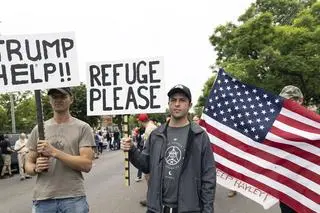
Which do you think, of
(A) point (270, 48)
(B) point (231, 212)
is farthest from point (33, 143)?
(A) point (270, 48)

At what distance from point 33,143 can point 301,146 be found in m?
2.62

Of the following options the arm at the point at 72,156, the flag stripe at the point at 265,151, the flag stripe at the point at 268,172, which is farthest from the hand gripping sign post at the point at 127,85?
the flag stripe at the point at 268,172

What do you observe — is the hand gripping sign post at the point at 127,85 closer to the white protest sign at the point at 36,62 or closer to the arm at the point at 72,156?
the white protest sign at the point at 36,62

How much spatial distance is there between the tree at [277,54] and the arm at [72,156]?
23.6 metres

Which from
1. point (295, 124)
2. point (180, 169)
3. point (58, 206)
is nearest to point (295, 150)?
point (295, 124)

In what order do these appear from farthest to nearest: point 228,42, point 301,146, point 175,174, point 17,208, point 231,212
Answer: point 228,42 → point 17,208 → point 231,212 → point 301,146 → point 175,174

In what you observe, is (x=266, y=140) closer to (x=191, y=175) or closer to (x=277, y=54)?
(x=191, y=175)

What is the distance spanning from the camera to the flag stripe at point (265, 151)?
5.06m

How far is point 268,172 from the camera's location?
523cm

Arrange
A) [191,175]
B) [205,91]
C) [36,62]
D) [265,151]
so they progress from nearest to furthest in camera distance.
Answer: [191,175] < [36,62] < [265,151] < [205,91]

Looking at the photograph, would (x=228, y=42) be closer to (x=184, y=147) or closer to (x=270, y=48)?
(x=270, y=48)

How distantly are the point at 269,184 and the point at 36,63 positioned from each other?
2580 mm

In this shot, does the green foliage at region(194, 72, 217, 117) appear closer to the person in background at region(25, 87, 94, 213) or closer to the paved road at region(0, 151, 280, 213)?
the paved road at region(0, 151, 280, 213)

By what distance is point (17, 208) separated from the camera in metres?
10.7
